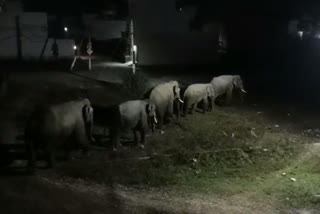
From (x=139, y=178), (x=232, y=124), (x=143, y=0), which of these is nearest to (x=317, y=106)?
(x=232, y=124)

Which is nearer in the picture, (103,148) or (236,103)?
(103,148)

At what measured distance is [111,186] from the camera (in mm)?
11500

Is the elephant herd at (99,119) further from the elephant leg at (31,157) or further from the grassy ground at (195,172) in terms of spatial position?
the grassy ground at (195,172)

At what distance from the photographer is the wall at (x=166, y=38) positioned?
3062cm

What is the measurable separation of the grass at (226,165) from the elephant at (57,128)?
845 millimetres

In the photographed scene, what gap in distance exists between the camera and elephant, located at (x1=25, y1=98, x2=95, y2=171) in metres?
12.3

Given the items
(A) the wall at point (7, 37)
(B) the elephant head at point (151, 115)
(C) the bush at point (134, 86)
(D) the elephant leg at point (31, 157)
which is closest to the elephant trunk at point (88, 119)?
(D) the elephant leg at point (31, 157)

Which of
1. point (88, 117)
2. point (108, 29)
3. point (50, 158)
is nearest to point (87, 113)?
point (88, 117)

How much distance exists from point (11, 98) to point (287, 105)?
10.2 metres

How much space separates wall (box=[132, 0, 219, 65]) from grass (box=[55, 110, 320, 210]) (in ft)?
45.7

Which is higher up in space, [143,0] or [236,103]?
[143,0]

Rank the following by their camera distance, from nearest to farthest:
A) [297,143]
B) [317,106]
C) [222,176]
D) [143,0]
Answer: [222,176]
[297,143]
[317,106]
[143,0]

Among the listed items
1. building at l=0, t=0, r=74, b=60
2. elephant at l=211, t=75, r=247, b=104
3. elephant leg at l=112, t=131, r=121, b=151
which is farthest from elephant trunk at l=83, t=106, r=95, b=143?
building at l=0, t=0, r=74, b=60

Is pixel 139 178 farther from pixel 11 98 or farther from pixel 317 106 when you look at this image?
pixel 317 106
